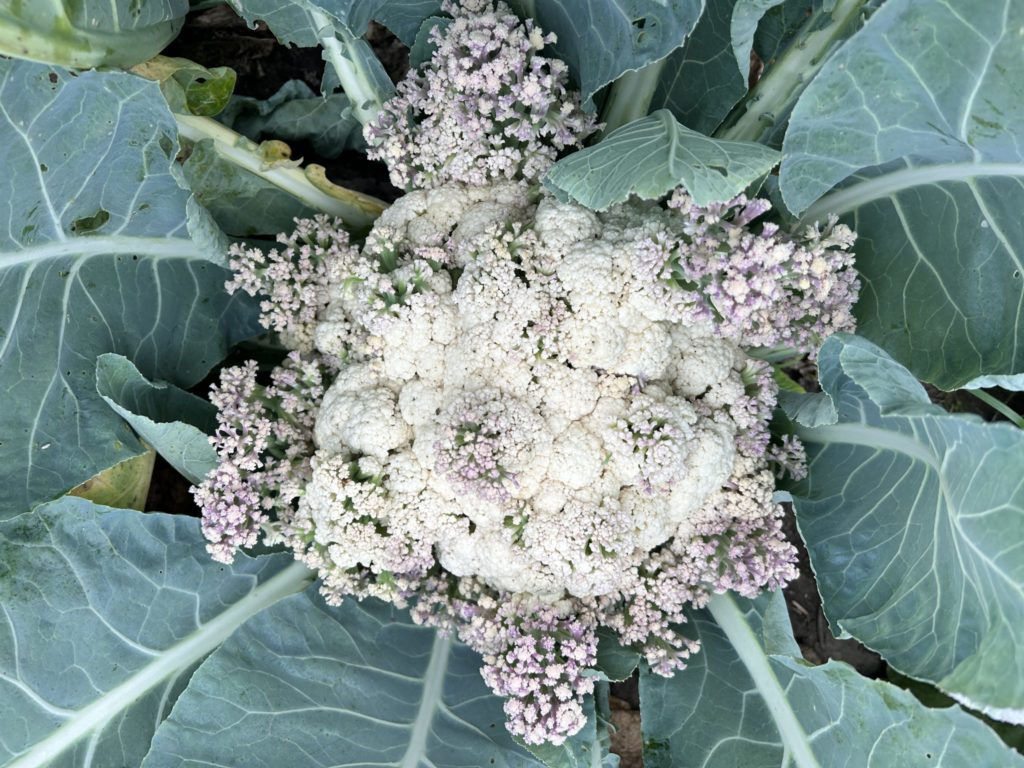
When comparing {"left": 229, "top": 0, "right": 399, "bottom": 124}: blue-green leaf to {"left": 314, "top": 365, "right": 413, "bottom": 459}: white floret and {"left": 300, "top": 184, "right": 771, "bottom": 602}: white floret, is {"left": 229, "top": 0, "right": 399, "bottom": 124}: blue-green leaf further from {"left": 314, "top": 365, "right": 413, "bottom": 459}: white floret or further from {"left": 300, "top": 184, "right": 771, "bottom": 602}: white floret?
{"left": 314, "top": 365, "right": 413, "bottom": 459}: white floret

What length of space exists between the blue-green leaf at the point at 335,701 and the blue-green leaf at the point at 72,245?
700 millimetres

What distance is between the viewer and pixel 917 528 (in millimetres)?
2148

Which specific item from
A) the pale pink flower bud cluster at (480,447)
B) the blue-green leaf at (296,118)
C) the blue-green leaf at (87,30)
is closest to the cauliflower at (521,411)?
the pale pink flower bud cluster at (480,447)

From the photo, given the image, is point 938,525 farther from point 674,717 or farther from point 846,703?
point 674,717

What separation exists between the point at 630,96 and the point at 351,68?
2.71ft

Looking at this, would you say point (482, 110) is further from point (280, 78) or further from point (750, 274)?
point (280, 78)

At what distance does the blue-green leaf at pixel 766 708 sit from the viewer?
2.09m

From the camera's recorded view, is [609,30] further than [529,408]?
No

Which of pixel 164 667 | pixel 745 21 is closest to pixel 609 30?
pixel 745 21

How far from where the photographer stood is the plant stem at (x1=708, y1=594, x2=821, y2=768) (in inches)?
93.0

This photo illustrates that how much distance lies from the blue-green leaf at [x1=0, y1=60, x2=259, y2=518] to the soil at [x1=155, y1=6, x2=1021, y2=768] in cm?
55

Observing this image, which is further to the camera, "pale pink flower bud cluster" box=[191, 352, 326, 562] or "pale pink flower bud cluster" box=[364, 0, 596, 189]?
"pale pink flower bud cluster" box=[191, 352, 326, 562]

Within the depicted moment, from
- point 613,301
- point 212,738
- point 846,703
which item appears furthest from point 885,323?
point 212,738

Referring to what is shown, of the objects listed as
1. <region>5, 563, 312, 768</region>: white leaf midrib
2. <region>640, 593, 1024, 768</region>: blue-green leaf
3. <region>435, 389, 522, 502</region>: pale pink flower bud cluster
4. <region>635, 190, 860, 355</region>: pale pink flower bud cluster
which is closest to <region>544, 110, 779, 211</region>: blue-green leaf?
<region>635, 190, 860, 355</region>: pale pink flower bud cluster
